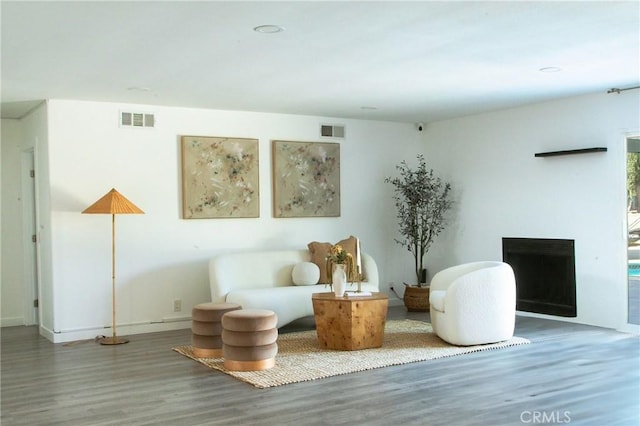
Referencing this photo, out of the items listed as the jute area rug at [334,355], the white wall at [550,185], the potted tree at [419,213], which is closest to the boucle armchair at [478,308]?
the jute area rug at [334,355]

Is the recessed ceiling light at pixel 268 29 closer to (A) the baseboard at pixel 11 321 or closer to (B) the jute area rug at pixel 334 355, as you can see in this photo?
(B) the jute area rug at pixel 334 355

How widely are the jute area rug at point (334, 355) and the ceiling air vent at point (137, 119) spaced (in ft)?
8.12

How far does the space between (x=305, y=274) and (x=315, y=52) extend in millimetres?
3096

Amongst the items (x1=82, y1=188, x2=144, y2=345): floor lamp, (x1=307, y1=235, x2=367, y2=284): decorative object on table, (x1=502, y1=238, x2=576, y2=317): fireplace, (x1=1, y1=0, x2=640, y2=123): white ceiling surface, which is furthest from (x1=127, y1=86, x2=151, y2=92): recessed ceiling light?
(x1=502, y1=238, x2=576, y2=317): fireplace

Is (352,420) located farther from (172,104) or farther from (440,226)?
(440,226)

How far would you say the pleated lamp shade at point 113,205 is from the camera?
259 inches

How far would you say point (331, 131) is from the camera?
336 inches

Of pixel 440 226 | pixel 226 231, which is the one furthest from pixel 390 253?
pixel 226 231

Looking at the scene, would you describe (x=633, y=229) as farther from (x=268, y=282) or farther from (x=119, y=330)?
(x=119, y=330)

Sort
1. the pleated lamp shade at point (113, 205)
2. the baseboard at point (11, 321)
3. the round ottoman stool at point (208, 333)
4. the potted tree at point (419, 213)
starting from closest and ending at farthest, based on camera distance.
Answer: the round ottoman stool at point (208, 333) < the pleated lamp shade at point (113, 205) < the baseboard at point (11, 321) < the potted tree at point (419, 213)

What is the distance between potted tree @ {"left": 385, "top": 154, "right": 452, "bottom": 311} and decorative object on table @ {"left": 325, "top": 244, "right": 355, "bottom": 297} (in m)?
2.28

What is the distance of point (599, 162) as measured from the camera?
7023 millimetres

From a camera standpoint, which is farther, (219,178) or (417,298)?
(417,298)

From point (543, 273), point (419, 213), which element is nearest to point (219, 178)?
point (419, 213)
